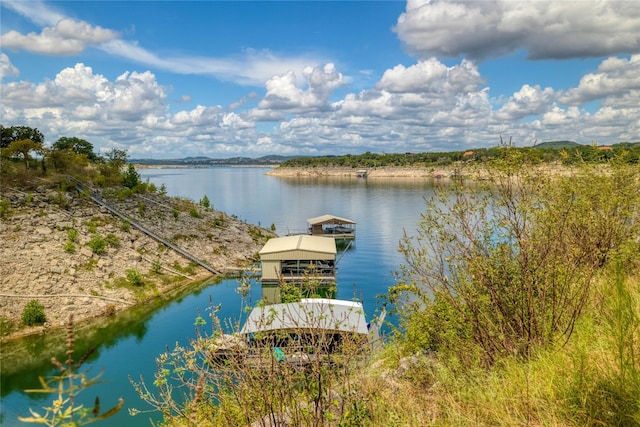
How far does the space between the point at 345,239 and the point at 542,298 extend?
3715 centimetres

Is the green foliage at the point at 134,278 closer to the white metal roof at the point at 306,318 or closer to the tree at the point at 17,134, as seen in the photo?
the white metal roof at the point at 306,318

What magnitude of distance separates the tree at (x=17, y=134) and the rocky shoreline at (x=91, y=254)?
21527 mm

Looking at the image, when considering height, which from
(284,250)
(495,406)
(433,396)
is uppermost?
(495,406)

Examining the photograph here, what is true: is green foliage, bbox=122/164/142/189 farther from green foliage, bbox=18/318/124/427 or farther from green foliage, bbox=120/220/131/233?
green foliage, bbox=18/318/124/427

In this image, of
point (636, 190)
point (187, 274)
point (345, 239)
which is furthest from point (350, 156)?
point (636, 190)

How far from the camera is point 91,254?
26.8 meters

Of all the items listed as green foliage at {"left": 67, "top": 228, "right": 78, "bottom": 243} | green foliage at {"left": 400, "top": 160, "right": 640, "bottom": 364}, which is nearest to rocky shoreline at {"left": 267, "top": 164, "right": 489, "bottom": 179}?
green foliage at {"left": 67, "top": 228, "right": 78, "bottom": 243}

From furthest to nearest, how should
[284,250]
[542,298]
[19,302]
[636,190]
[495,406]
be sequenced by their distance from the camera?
[284,250]
[19,302]
[636,190]
[542,298]
[495,406]

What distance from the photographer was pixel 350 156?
191000 millimetres

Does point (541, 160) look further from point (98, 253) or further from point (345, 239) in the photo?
point (345, 239)

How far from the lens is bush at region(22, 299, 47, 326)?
68.4ft

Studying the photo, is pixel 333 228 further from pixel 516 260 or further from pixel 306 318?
pixel 306 318

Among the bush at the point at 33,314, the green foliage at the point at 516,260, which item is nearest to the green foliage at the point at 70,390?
the green foliage at the point at 516,260

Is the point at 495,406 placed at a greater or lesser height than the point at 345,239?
greater
